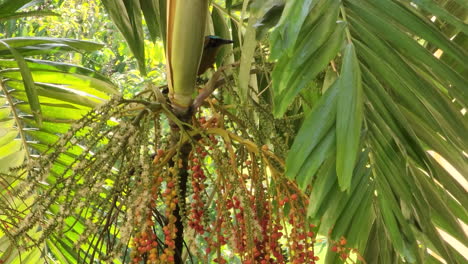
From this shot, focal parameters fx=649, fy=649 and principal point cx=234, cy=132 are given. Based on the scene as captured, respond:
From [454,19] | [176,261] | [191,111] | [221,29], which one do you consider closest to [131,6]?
[221,29]

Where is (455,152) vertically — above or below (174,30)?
above

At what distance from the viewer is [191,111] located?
867 mm

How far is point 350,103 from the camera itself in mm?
605

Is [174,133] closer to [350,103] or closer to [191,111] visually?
[191,111]

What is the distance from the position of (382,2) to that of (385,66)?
69 millimetres

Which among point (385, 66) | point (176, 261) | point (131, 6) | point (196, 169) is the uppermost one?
point (385, 66)

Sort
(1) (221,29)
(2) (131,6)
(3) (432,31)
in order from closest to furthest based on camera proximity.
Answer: (3) (432,31) → (2) (131,6) → (1) (221,29)

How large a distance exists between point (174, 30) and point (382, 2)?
261mm

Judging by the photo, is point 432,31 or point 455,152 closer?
point 432,31

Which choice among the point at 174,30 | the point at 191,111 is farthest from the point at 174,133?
→ the point at 174,30

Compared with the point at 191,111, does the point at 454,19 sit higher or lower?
higher

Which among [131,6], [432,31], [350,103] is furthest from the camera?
[131,6]

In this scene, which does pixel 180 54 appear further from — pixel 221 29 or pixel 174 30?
pixel 221 29

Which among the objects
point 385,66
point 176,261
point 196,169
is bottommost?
point 176,261
